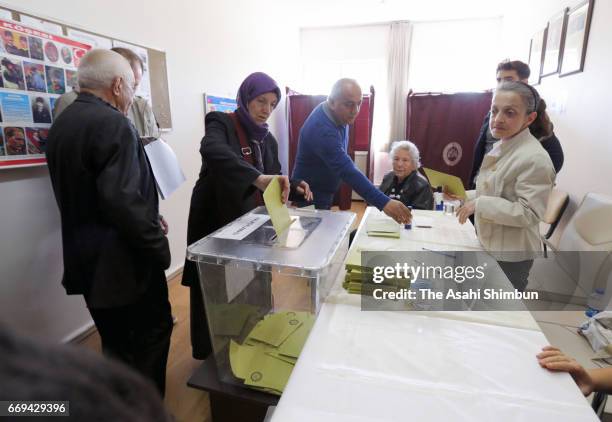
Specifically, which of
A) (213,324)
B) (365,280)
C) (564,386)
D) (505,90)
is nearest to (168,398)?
(213,324)

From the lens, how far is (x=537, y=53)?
3.20m

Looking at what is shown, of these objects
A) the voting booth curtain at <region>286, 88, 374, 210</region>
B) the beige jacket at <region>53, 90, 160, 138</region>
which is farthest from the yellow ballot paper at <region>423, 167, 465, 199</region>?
the voting booth curtain at <region>286, 88, 374, 210</region>

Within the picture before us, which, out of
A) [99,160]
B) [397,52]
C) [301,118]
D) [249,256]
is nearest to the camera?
[249,256]

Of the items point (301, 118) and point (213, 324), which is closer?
point (213, 324)

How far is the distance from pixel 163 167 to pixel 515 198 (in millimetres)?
1457

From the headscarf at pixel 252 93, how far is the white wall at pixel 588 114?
6.22ft

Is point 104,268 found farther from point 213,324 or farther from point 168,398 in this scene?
point 168,398

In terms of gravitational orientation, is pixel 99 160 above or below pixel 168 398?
above

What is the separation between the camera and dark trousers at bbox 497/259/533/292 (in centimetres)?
128

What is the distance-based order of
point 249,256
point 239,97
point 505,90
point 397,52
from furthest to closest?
point 397,52 < point 239,97 < point 505,90 < point 249,256

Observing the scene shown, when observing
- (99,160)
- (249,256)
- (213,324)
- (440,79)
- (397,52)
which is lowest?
(213,324)

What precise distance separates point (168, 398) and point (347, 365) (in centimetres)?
122

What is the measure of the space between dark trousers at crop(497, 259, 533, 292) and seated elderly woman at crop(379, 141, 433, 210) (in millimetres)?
1012

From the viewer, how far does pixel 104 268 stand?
1.20 metres
